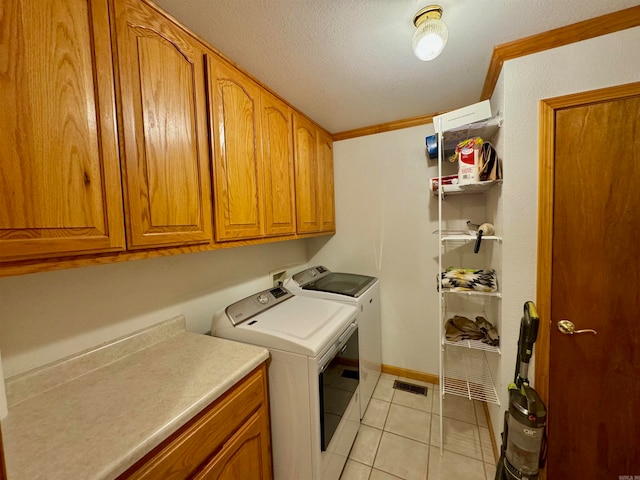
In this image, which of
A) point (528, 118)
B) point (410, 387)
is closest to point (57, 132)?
point (528, 118)

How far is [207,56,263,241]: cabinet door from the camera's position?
1.19m

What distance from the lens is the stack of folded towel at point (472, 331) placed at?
1515mm

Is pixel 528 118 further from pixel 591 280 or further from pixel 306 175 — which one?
pixel 306 175

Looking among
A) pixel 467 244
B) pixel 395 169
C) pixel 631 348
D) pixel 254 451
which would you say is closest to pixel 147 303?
pixel 254 451

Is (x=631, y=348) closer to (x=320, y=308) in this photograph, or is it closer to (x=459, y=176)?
(x=459, y=176)

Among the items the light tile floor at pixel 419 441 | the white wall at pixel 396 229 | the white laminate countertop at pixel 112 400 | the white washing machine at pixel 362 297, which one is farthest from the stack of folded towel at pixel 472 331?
the white laminate countertop at pixel 112 400

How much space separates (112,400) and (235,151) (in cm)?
114

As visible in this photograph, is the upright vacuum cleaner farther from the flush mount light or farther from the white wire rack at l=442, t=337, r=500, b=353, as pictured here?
the flush mount light

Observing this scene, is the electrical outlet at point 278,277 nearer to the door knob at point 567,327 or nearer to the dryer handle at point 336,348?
the dryer handle at point 336,348

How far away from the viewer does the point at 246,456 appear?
1036 mm

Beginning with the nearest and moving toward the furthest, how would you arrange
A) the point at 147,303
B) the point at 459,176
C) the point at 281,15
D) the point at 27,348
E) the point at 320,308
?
the point at 27,348, the point at 281,15, the point at 147,303, the point at 459,176, the point at 320,308

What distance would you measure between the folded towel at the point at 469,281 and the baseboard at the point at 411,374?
3.78 feet

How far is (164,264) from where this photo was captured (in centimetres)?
132

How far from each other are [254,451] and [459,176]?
1.75 meters
